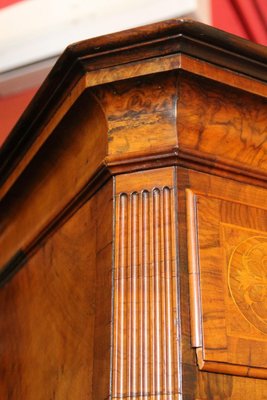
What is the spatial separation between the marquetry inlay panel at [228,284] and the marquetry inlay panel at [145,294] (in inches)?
0.9

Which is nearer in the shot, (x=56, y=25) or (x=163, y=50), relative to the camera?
(x=163, y=50)

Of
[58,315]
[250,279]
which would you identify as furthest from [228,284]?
[58,315]

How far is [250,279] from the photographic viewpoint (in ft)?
2.36

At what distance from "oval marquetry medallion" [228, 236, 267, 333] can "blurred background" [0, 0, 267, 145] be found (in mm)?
973

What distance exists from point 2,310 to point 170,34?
1.79ft

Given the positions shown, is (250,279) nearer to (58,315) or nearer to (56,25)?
(58,315)

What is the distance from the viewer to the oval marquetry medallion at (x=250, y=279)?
70 cm

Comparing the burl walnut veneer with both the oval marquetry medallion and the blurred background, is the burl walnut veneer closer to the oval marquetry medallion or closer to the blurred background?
the oval marquetry medallion

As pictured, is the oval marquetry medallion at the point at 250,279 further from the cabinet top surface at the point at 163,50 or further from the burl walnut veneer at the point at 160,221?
the cabinet top surface at the point at 163,50

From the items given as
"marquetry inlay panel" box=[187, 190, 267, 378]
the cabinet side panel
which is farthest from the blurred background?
"marquetry inlay panel" box=[187, 190, 267, 378]

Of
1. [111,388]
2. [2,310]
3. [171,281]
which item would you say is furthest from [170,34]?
[2,310]

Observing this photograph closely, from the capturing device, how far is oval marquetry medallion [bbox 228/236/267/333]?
27.7 inches

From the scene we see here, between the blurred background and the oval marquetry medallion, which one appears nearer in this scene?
the oval marquetry medallion

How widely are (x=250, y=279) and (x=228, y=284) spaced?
31mm
